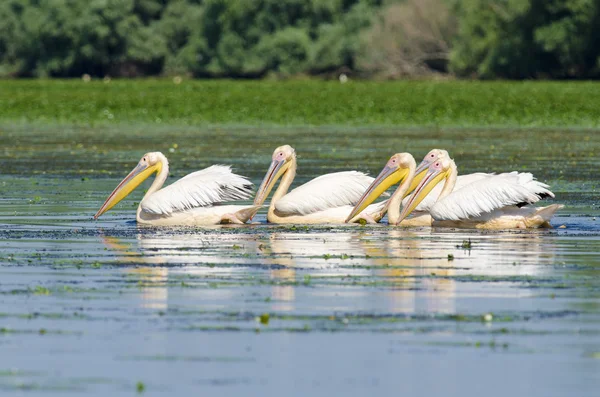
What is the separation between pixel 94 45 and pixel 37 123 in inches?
1701

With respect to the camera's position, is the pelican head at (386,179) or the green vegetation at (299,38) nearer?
the pelican head at (386,179)

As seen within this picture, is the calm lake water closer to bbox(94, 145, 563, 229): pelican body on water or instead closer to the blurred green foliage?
bbox(94, 145, 563, 229): pelican body on water

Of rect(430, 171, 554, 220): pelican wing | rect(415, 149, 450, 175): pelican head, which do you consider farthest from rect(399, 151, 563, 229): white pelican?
rect(415, 149, 450, 175): pelican head

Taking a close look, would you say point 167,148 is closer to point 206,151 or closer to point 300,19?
point 206,151

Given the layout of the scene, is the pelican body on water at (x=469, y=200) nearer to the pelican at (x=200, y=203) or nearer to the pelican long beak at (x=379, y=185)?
the pelican long beak at (x=379, y=185)

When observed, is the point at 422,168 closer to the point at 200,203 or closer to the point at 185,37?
the point at 200,203

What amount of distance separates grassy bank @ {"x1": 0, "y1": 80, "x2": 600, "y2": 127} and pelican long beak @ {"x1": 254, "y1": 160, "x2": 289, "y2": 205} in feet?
52.3

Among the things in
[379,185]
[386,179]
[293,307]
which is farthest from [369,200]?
[293,307]

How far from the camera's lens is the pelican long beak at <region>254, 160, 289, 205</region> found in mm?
12562

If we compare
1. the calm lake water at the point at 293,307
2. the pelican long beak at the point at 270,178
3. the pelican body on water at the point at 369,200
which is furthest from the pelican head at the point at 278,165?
the calm lake water at the point at 293,307

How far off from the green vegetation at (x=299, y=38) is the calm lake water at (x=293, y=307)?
44.9 meters

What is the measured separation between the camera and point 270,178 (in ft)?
41.9

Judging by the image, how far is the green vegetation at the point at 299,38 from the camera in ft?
189

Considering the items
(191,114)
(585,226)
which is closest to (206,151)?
(585,226)
